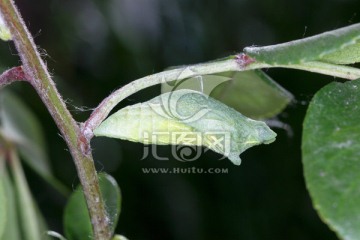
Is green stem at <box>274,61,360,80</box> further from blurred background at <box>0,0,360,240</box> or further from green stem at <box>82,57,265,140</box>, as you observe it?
blurred background at <box>0,0,360,240</box>

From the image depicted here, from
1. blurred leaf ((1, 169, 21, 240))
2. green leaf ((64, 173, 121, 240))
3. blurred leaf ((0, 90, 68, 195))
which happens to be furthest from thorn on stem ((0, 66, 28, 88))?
blurred leaf ((0, 90, 68, 195))

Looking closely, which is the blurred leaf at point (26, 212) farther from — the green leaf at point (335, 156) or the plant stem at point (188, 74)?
the green leaf at point (335, 156)

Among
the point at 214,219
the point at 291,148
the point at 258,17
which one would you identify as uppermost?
the point at 258,17

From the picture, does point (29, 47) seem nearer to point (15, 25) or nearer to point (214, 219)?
point (15, 25)

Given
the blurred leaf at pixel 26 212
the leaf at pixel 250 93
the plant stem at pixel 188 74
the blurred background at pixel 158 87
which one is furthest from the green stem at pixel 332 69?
the blurred background at pixel 158 87

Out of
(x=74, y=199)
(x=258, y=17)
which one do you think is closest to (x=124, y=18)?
(x=258, y=17)
